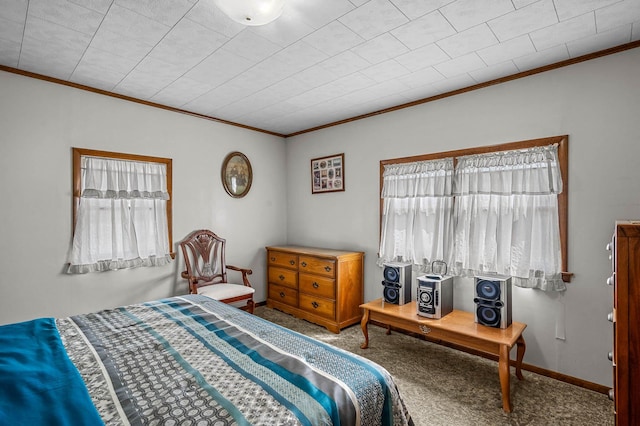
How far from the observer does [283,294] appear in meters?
4.57

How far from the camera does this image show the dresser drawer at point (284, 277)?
4.38 meters

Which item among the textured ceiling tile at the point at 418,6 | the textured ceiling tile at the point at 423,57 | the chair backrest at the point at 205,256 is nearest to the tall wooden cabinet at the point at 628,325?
the textured ceiling tile at the point at 418,6

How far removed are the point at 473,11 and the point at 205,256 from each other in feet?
12.2

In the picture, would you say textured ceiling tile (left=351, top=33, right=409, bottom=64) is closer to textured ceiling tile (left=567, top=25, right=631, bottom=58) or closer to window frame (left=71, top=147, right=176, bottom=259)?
textured ceiling tile (left=567, top=25, right=631, bottom=58)

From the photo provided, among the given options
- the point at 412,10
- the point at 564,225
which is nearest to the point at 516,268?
the point at 564,225

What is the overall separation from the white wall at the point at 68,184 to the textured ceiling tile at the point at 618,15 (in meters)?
3.98

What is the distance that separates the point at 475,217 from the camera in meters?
3.21

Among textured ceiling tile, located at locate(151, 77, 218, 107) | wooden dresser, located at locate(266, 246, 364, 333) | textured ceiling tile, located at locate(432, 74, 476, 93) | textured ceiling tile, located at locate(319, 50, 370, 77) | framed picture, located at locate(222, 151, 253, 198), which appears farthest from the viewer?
framed picture, located at locate(222, 151, 253, 198)

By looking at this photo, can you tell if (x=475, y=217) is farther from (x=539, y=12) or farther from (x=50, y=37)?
(x=50, y=37)

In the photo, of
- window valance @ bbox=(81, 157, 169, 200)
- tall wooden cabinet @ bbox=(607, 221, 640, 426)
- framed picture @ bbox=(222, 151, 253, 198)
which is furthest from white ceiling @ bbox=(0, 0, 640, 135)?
tall wooden cabinet @ bbox=(607, 221, 640, 426)

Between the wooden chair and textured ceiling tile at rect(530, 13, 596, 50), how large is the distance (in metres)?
3.69

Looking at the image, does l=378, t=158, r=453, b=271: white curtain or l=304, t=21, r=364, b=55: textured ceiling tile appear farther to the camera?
l=378, t=158, r=453, b=271: white curtain

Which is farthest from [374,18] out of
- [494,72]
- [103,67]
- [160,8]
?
[103,67]

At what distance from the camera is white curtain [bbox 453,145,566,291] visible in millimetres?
2793
